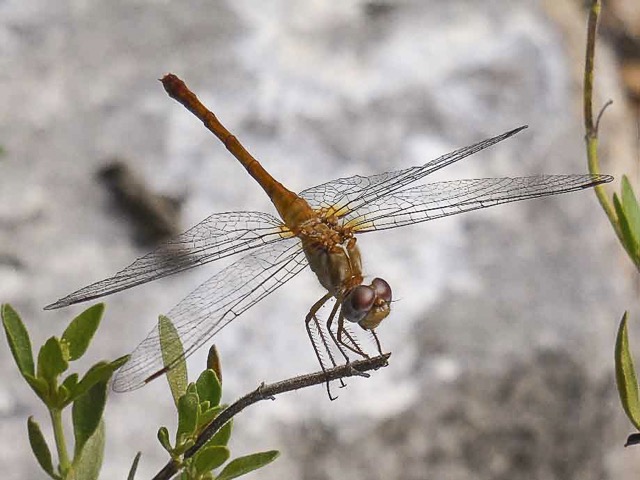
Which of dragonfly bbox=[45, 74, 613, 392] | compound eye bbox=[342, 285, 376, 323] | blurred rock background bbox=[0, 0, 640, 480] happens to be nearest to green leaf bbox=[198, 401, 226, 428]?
dragonfly bbox=[45, 74, 613, 392]

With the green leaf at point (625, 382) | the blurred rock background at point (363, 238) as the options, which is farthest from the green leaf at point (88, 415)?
the blurred rock background at point (363, 238)

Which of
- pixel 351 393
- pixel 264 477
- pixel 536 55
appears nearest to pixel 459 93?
pixel 536 55

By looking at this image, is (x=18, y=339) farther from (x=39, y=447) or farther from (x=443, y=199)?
(x=443, y=199)

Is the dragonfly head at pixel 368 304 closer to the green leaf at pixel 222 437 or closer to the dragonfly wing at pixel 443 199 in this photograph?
the dragonfly wing at pixel 443 199

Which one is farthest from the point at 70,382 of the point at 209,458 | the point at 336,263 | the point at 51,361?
the point at 336,263

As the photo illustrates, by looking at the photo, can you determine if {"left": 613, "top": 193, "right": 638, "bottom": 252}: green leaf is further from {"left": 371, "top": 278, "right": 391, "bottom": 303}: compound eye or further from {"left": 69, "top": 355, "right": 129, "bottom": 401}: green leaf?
{"left": 69, "top": 355, "right": 129, "bottom": 401}: green leaf

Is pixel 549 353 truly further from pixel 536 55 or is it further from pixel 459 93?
pixel 536 55
